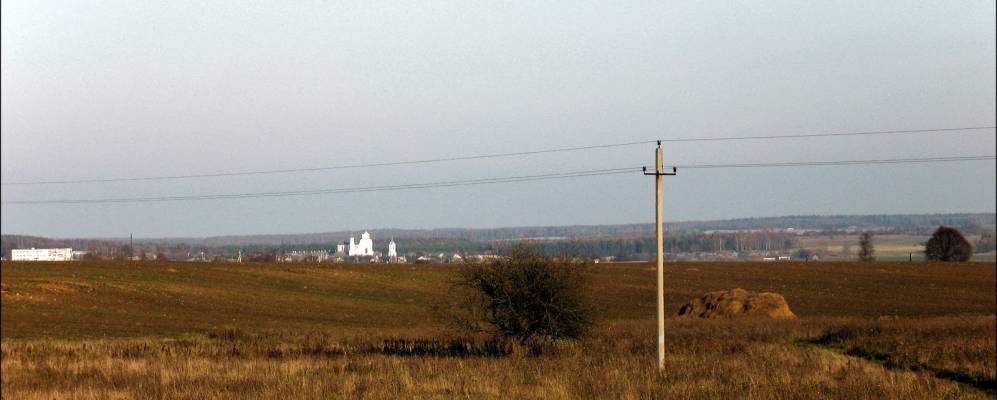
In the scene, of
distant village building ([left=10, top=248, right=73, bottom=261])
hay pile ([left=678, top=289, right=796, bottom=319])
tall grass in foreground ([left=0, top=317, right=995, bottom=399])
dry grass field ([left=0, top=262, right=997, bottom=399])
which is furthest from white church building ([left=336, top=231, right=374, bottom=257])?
tall grass in foreground ([left=0, top=317, right=995, bottom=399])

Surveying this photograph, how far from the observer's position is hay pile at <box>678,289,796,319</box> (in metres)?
60.0

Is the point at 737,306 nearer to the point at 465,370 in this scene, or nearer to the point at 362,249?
the point at 465,370

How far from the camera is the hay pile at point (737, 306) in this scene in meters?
60.0

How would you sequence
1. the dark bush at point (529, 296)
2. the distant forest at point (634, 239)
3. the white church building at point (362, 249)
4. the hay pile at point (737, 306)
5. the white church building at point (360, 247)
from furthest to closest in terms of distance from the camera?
the white church building at point (360, 247), the white church building at point (362, 249), the distant forest at point (634, 239), the hay pile at point (737, 306), the dark bush at point (529, 296)

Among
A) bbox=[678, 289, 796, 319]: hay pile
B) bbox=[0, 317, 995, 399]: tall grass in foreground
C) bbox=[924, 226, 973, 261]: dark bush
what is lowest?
bbox=[678, 289, 796, 319]: hay pile

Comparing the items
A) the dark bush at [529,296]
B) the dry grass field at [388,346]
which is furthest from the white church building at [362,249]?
the dark bush at [529,296]

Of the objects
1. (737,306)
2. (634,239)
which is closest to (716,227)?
(634,239)

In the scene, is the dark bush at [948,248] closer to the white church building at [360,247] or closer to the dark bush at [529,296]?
the white church building at [360,247]

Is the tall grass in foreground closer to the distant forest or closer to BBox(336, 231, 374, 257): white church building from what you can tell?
the distant forest

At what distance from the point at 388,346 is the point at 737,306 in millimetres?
28404

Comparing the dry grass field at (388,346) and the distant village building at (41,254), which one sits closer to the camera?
the dry grass field at (388,346)

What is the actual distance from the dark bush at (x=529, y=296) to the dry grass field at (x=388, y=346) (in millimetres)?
958

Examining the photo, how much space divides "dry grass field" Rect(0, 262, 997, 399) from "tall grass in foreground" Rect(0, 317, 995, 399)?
89 millimetres

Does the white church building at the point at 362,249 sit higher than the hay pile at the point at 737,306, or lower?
higher
